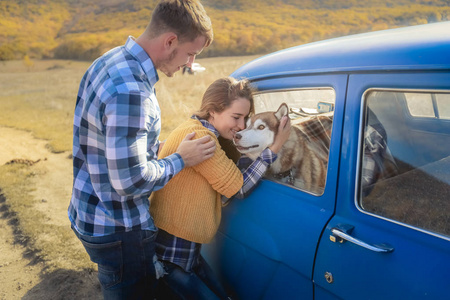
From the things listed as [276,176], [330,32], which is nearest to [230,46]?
[330,32]

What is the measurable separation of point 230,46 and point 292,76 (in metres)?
31.5

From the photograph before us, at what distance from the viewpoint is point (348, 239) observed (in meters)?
1.51

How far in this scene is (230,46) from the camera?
105 feet

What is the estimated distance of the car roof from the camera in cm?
139

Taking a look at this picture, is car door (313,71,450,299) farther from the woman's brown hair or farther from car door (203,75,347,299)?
the woman's brown hair

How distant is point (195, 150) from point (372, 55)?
0.95 meters

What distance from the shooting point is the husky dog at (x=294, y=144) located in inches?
76.2

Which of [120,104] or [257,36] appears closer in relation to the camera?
[120,104]

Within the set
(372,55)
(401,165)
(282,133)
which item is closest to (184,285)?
(282,133)

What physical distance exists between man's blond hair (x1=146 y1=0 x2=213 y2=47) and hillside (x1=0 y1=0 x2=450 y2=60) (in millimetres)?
29723

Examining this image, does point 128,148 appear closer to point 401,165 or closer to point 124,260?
point 124,260

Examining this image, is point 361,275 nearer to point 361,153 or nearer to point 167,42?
point 361,153

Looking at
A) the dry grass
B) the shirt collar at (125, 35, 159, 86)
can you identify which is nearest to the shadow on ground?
the dry grass

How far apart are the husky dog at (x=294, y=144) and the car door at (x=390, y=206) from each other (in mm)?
263
